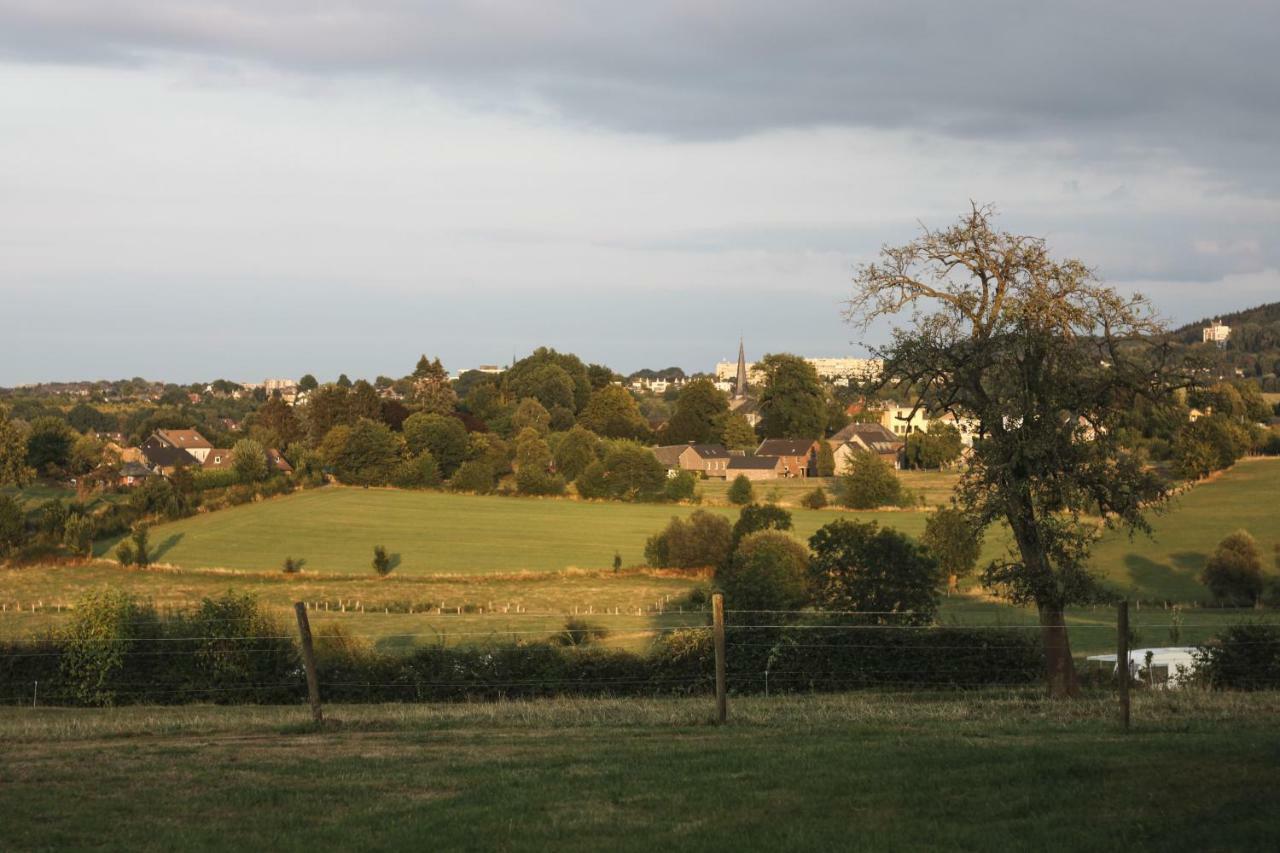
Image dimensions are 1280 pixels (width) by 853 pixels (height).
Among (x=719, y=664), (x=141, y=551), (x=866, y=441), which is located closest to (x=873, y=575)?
(x=719, y=664)

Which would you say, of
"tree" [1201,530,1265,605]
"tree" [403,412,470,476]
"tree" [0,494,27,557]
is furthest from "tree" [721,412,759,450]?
"tree" [1201,530,1265,605]

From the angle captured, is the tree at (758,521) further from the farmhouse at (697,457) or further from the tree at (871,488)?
the farmhouse at (697,457)

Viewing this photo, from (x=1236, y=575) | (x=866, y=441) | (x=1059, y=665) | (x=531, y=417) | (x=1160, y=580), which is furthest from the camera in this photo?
(x=531, y=417)

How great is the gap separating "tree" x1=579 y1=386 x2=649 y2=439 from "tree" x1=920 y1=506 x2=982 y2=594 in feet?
246

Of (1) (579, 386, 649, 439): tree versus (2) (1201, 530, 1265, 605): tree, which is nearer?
(2) (1201, 530, 1265, 605): tree

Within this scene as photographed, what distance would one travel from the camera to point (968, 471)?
20.2m

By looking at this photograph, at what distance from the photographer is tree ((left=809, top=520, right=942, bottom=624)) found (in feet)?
105

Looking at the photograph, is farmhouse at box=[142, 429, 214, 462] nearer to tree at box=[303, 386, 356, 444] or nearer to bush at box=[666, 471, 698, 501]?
tree at box=[303, 386, 356, 444]

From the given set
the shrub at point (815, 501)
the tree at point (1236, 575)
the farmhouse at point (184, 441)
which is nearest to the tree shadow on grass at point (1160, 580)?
the tree at point (1236, 575)

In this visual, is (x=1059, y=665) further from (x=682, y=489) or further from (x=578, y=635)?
(x=682, y=489)

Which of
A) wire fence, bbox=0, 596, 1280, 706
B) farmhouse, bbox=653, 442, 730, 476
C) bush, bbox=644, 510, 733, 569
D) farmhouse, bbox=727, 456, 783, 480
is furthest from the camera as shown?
farmhouse, bbox=653, 442, 730, 476

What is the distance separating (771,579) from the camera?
122 ft

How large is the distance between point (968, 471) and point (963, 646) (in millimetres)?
4666

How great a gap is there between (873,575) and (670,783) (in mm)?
22662
